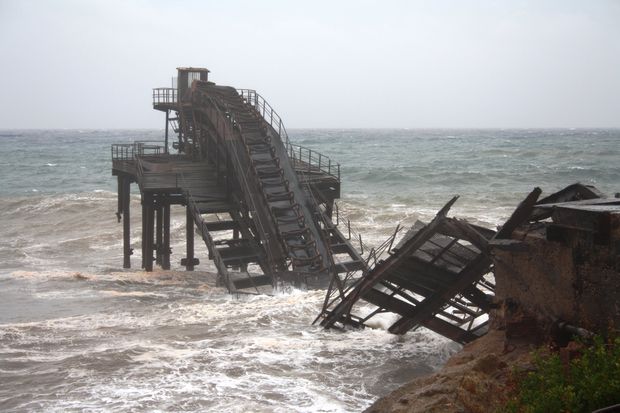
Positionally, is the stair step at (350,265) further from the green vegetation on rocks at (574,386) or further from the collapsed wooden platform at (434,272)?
the green vegetation on rocks at (574,386)

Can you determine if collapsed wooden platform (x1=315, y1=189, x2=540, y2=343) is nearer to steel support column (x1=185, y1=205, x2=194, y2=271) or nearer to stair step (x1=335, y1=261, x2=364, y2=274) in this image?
stair step (x1=335, y1=261, x2=364, y2=274)

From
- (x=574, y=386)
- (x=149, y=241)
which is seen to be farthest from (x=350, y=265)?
(x=574, y=386)

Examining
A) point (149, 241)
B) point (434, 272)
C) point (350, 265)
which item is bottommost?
point (149, 241)

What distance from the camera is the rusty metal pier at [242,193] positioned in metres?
20.8

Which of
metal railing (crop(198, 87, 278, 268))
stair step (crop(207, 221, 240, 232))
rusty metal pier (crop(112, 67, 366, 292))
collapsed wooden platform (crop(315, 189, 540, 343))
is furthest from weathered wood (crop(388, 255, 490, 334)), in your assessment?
stair step (crop(207, 221, 240, 232))

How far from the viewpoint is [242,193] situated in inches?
947

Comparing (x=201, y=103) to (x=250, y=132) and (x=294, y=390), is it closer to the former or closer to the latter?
(x=250, y=132)

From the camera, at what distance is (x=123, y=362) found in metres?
14.0

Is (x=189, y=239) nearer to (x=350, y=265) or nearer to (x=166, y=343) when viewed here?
(x=350, y=265)

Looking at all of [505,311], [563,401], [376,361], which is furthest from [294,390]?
[563,401]

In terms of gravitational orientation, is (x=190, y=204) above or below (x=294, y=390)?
above

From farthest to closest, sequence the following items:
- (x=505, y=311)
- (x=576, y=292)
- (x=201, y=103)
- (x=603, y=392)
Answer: (x=201, y=103) < (x=505, y=311) < (x=576, y=292) < (x=603, y=392)

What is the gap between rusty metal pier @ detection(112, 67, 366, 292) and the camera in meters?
20.8

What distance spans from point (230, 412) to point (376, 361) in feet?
12.6
